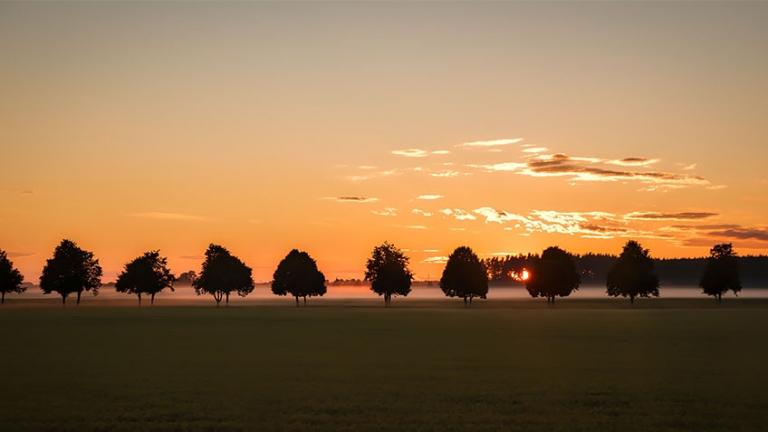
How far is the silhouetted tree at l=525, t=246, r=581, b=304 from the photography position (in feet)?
526

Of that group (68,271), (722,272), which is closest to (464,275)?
(722,272)

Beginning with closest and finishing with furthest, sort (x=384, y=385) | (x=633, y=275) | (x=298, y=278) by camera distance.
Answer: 1. (x=384, y=385)
2. (x=633, y=275)
3. (x=298, y=278)

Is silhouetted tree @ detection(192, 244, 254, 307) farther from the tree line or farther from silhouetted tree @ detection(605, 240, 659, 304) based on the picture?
silhouetted tree @ detection(605, 240, 659, 304)

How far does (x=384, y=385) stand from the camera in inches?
1149

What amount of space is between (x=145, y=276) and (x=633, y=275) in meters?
103

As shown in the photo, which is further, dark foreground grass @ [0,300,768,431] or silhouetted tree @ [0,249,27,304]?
silhouetted tree @ [0,249,27,304]

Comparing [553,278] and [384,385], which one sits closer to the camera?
[384,385]

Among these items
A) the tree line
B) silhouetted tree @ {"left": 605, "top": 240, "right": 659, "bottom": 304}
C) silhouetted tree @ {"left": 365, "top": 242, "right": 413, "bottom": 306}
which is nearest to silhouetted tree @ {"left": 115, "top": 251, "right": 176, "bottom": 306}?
the tree line

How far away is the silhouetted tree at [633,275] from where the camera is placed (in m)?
158

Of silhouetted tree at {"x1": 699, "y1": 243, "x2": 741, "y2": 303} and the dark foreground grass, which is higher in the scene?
silhouetted tree at {"x1": 699, "y1": 243, "x2": 741, "y2": 303}

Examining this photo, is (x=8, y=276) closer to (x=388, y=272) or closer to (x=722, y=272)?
(x=388, y=272)

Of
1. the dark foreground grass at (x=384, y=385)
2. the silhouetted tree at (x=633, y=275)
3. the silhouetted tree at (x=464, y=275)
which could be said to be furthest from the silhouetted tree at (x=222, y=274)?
the dark foreground grass at (x=384, y=385)

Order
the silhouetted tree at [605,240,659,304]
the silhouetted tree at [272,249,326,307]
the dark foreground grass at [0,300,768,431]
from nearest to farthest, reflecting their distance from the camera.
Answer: the dark foreground grass at [0,300,768,431]
the silhouetted tree at [605,240,659,304]
the silhouetted tree at [272,249,326,307]

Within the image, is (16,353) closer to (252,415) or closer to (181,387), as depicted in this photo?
(181,387)
